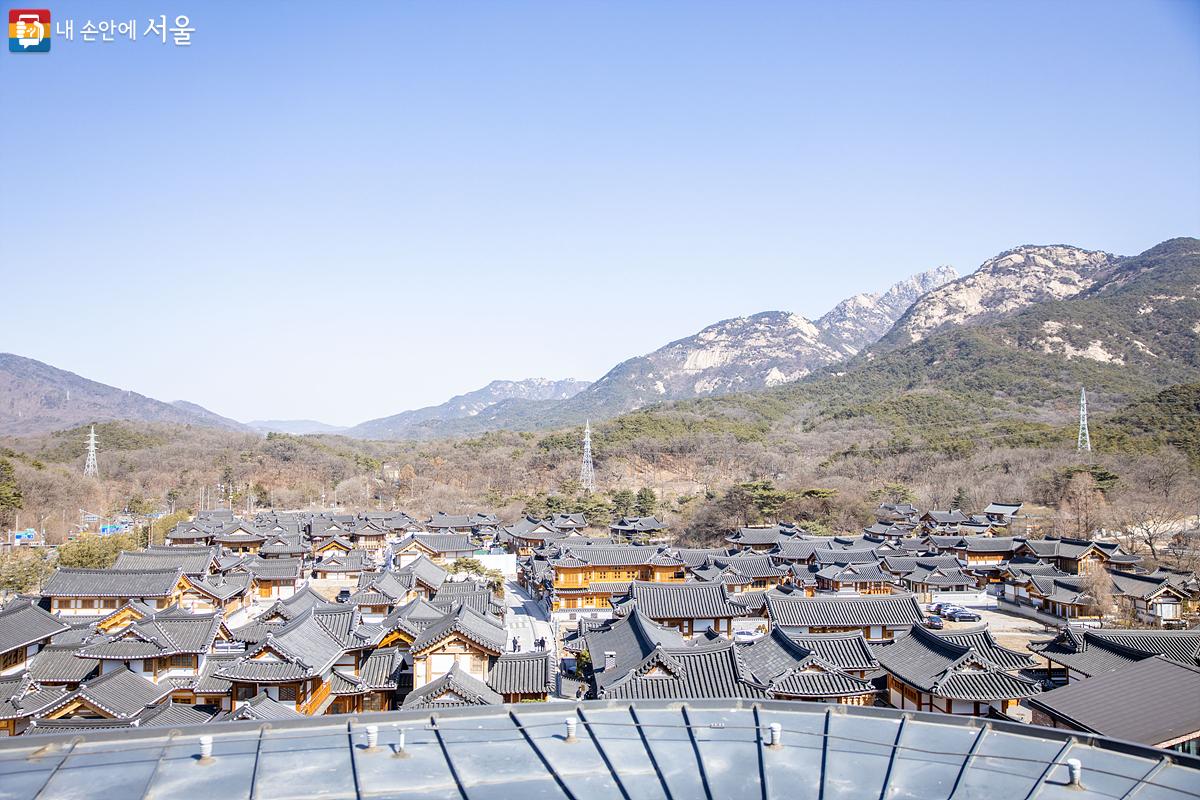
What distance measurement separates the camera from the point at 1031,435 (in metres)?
72.1

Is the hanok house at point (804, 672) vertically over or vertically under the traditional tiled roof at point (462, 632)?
under

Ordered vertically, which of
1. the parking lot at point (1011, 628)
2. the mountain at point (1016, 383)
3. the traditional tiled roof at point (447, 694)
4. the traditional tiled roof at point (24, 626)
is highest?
the mountain at point (1016, 383)

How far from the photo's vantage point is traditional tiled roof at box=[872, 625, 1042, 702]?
733 inches

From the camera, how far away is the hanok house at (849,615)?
92.7 ft

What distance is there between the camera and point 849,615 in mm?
28469

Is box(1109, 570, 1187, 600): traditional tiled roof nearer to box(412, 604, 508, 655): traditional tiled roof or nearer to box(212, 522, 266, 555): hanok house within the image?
box(412, 604, 508, 655): traditional tiled roof

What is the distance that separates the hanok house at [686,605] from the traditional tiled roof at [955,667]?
6.86 meters

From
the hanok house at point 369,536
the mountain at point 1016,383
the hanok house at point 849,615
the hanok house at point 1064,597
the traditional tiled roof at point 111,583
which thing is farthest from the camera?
the mountain at point 1016,383

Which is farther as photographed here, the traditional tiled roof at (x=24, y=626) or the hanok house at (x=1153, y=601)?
the hanok house at (x=1153, y=601)

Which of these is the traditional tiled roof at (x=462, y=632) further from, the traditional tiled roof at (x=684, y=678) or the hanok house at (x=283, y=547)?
the hanok house at (x=283, y=547)

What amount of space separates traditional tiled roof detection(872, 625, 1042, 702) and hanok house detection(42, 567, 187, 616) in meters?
26.0

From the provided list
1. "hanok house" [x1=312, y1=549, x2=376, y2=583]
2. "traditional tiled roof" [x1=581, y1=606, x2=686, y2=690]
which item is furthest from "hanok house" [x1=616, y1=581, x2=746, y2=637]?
"hanok house" [x1=312, y1=549, x2=376, y2=583]

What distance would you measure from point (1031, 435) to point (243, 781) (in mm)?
79133

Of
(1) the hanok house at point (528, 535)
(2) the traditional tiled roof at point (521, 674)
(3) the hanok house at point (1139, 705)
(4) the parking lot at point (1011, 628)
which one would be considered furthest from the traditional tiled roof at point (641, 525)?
(3) the hanok house at point (1139, 705)
